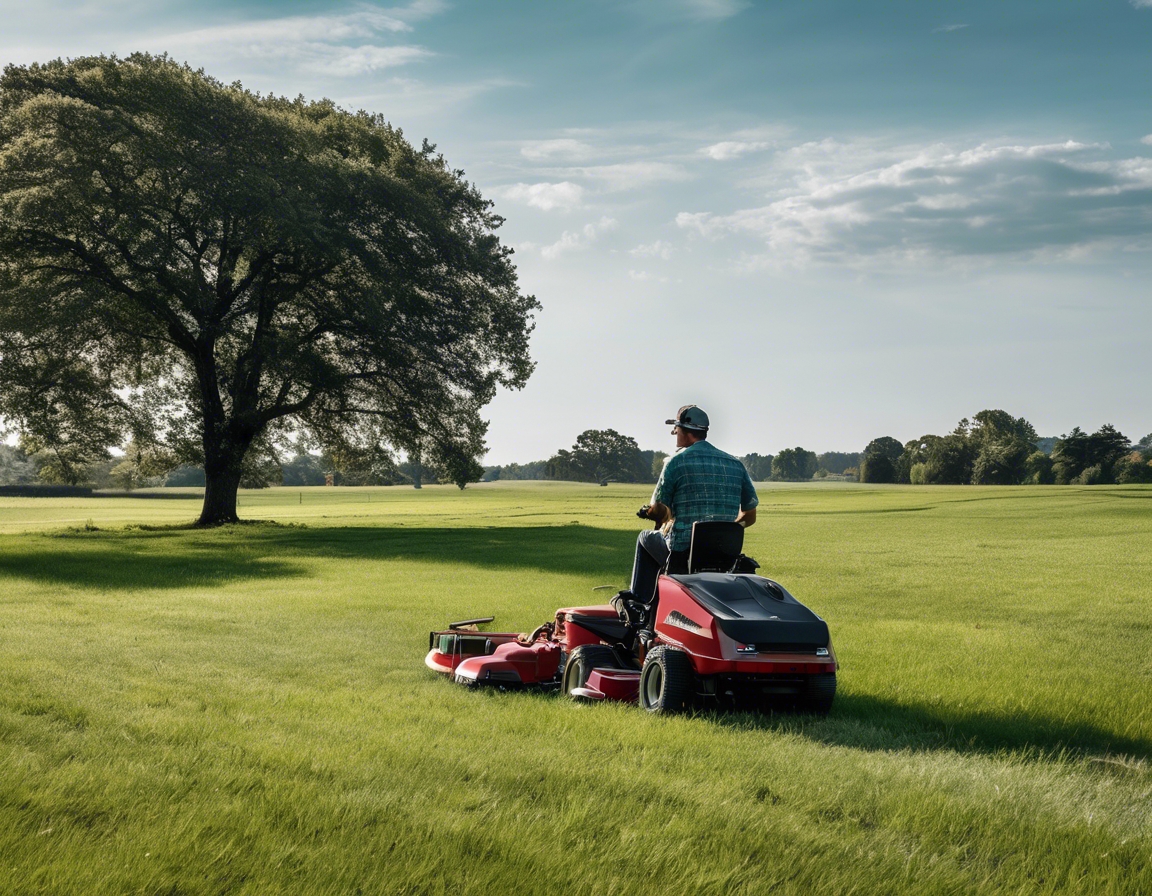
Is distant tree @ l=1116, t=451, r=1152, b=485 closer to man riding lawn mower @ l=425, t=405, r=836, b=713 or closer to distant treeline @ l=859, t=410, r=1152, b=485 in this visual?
distant treeline @ l=859, t=410, r=1152, b=485

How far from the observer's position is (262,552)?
89.8 feet

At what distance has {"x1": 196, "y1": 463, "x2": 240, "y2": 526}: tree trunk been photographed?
36.3 m

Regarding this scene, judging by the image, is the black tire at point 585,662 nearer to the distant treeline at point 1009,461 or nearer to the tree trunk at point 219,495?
the tree trunk at point 219,495

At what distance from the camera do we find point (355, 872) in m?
4.12

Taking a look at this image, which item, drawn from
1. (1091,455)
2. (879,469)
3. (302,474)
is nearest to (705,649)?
(1091,455)

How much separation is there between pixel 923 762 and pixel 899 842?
155cm

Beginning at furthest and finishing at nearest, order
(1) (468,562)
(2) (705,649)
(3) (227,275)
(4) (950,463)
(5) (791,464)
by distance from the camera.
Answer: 1. (5) (791,464)
2. (4) (950,463)
3. (3) (227,275)
4. (1) (468,562)
5. (2) (705,649)

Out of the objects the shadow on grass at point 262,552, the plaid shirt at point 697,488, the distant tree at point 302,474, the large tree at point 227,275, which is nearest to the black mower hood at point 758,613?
the plaid shirt at point 697,488

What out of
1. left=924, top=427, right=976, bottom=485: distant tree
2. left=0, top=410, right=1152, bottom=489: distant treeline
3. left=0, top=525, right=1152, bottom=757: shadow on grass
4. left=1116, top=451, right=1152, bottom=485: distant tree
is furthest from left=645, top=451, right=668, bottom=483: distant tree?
left=0, top=525, right=1152, bottom=757: shadow on grass

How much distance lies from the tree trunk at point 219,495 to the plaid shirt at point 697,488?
3050 cm

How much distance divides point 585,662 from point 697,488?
69.3 inches

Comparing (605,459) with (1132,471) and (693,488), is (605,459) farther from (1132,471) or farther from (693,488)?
(693,488)

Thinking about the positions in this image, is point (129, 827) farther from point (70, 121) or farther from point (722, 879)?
point (70, 121)

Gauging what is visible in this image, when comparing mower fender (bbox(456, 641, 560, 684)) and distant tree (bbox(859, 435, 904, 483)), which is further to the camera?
distant tree (bbox(859, 435, 904, 483))
